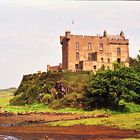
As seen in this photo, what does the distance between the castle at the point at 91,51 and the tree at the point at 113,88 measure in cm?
2468

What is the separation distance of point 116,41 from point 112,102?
38.6m

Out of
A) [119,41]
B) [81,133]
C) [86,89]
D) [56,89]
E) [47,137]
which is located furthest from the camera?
[119,41]

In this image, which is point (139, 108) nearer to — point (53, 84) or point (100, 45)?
point (53, 84)

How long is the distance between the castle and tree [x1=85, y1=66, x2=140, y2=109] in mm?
24684

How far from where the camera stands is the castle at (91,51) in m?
113

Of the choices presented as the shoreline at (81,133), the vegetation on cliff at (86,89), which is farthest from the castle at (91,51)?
the shoreline at (81,133)

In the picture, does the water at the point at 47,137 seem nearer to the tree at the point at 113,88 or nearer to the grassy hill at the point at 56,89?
the tree at the point at 113,88

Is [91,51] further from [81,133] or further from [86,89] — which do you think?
[81,133]

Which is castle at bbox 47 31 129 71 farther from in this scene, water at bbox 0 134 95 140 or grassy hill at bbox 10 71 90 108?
water at bbox 0 134 95 140

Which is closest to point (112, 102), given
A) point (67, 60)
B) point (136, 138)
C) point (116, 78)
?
point (116, 78)

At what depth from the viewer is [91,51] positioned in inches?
4594

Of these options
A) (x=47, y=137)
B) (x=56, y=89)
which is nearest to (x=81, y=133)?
(x=47, y=137)

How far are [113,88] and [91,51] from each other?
3442cm

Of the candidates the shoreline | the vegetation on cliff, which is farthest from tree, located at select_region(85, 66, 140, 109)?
the shoreline
